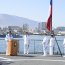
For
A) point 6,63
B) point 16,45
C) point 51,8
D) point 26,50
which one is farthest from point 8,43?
point 6,63

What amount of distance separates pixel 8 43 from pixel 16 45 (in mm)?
636

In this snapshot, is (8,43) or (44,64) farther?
(8,43)

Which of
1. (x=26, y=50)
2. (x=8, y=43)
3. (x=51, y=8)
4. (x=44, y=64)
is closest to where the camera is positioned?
(x=44, y=64)

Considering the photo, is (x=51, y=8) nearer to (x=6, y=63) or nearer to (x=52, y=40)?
(x=52, y=40)

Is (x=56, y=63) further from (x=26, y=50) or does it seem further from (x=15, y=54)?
(x=26, y=50)

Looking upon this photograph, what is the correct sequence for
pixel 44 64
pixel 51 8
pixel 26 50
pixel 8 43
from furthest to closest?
pixel 26 50 < pixel 8 43 < pixel 51 8 < pixel 44 64

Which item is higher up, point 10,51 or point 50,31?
point 50,31

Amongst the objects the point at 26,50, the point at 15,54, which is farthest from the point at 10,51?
the point at 26,50

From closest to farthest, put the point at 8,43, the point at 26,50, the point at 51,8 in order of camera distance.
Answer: the point at 51,8, the point at 8,43, the point at 26,50

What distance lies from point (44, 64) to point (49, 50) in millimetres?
7852

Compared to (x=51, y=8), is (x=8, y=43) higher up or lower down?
lower down

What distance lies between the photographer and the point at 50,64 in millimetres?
18953

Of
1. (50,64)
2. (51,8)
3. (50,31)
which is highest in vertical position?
(51,8)

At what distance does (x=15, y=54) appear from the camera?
25.0 metres
